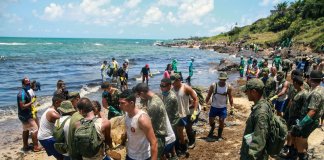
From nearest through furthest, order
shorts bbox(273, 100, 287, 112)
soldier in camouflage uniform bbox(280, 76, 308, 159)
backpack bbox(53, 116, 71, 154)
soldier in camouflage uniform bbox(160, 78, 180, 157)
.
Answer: backpack bbox(53, 116, 71, 154) < soldier in camouflage uniform bbox(280, 76, 308, 159) < soldier in camouflage uniform bbox(160, 78, 180, 157) < shorts bbox(273, 100, 287, 112)

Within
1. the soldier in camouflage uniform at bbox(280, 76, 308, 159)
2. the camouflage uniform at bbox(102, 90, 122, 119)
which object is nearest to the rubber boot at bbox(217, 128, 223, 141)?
the soldier in camouflage uniform at bbox(280, 76, 308, 159)

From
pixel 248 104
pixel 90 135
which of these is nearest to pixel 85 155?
pixel 90 135

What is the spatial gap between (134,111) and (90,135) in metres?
0.68

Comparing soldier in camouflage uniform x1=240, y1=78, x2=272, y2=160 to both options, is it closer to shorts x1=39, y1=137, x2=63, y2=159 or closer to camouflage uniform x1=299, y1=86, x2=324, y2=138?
camouflage uniform x1=299, y1=86, x2=324, y2=138

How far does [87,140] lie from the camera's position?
4445 mm

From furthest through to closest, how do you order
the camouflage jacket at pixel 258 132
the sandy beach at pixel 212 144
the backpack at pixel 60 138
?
the sandy beach at pixel 212 144
the backpack at pixel 60 138
the camouflage jacket at pixel 258 132

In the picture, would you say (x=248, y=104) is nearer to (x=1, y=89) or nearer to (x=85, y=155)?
(x=85, y=155)

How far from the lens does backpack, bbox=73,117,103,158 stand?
4.44 m

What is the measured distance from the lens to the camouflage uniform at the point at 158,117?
551cm

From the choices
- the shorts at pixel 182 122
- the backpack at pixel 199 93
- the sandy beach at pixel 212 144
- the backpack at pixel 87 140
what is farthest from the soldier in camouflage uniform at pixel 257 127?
the backpack at pixel 199 93

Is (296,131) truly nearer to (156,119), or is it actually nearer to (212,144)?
(212,144)

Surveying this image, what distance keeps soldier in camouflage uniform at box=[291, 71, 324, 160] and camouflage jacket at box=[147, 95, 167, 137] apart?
8.51ft

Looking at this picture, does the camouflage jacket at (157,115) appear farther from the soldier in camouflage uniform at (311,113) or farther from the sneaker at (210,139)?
the sneaker at (210,139)

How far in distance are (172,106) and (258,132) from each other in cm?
309
